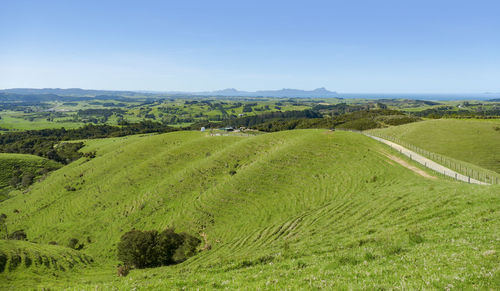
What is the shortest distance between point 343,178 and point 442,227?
26386 millimetres

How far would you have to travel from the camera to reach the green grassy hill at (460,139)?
75.9 metres

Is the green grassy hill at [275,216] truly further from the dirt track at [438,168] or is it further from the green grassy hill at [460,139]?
the green grassy hill at [460,139]

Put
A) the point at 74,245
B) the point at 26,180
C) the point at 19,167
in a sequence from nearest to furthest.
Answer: the point at 74,245 → the point at 26,180 → the point at 19,167

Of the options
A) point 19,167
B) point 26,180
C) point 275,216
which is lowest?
point 26,180

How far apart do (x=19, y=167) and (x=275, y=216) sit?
5365 inches

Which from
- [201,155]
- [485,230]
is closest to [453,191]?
[485,230]

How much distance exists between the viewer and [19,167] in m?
116

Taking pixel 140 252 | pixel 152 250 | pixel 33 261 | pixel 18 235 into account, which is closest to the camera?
pixel 33 261

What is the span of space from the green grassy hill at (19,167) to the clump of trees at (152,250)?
9576cm

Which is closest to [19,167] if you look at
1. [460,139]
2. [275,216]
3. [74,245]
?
[74,245]

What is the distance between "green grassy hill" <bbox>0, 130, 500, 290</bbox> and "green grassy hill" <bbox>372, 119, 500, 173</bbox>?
4317cm

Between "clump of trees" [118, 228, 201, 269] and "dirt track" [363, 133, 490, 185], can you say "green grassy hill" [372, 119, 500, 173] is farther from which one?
"clump of trees" [118, 228, 201, 269]

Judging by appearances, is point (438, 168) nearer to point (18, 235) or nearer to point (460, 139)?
point (460, 139)

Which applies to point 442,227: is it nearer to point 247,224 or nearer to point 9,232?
point 247,224
